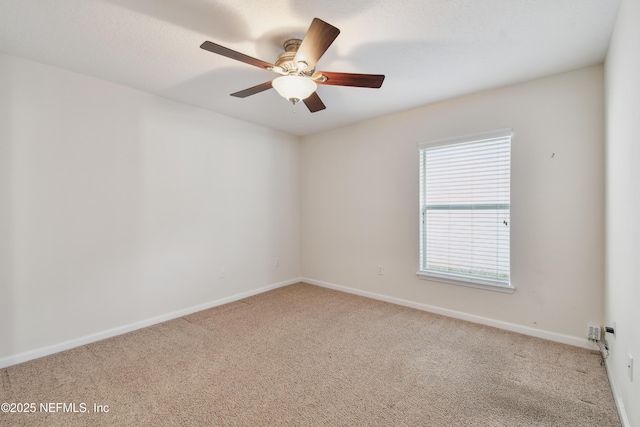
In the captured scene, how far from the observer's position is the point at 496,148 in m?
2.89

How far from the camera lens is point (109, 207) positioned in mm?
2748

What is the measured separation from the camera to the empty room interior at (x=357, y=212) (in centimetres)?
175

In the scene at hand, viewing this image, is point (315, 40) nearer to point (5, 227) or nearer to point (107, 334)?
point (5, 227)

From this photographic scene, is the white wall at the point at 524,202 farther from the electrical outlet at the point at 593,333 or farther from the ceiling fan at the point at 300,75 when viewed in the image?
the ceiling fan at the point at 300,75

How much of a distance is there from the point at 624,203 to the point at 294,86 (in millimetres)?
2167

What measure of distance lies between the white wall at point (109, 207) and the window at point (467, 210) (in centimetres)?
238

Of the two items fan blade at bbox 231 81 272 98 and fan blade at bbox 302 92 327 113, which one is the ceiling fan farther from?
fan blade at bbox 302 92 327 113

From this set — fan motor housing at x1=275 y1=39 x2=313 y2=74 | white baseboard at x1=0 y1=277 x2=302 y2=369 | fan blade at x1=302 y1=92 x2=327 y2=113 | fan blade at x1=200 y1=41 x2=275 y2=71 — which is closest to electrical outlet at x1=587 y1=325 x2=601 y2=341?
fan blade at x1=302 y1=92 x2=327 y2=113

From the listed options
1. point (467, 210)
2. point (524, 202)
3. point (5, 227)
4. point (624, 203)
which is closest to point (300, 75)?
point (624, 203)

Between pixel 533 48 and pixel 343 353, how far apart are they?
285 centimetres

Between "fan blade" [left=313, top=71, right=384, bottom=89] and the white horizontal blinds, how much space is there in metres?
1.59

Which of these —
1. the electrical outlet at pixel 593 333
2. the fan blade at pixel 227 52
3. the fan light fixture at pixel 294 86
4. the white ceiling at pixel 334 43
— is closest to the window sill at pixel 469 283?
the electrical outlet at pixel 593 333

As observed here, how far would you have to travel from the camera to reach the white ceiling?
1730 mm

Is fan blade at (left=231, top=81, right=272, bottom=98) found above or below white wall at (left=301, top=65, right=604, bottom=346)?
above
